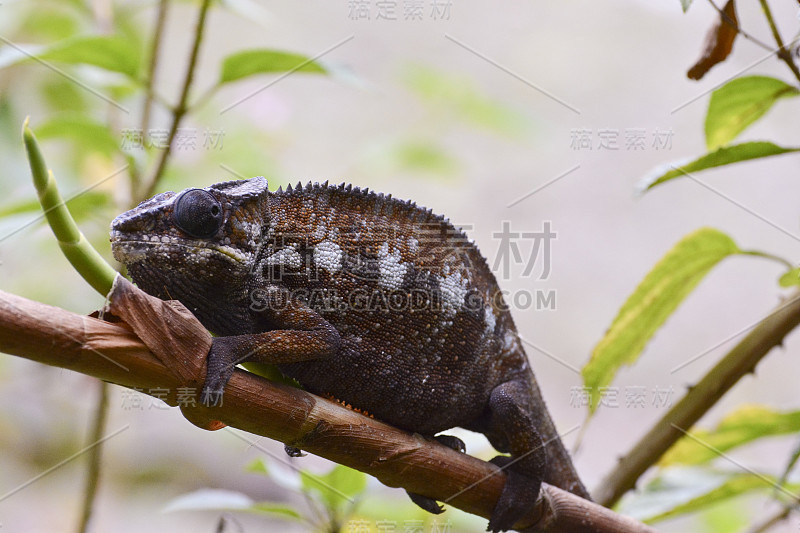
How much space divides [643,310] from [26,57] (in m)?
1.48

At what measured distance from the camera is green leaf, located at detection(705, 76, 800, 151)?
154cm

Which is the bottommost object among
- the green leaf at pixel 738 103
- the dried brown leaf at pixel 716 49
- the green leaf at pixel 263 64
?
the green leaf at pixel 263 64

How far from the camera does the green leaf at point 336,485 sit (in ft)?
4.83

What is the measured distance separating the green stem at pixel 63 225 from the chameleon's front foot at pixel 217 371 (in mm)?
218

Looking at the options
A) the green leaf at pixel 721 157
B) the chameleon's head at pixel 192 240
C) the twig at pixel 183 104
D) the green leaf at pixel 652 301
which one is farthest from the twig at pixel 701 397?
the twig at pixel 183 104

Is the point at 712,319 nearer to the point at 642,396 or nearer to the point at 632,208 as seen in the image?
the point at 632,208

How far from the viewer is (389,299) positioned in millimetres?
1399

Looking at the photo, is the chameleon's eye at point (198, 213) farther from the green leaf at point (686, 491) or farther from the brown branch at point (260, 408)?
the green leaf at point (686, 491)

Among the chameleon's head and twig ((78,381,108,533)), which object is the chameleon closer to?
the chameleon's head

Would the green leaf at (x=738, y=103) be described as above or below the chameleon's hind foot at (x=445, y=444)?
above

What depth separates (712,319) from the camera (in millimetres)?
4766

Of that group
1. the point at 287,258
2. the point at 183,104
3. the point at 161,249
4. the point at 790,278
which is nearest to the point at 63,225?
the point at 161,249

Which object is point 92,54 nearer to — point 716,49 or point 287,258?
point 287,258

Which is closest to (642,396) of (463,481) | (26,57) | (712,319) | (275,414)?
(463,481)
